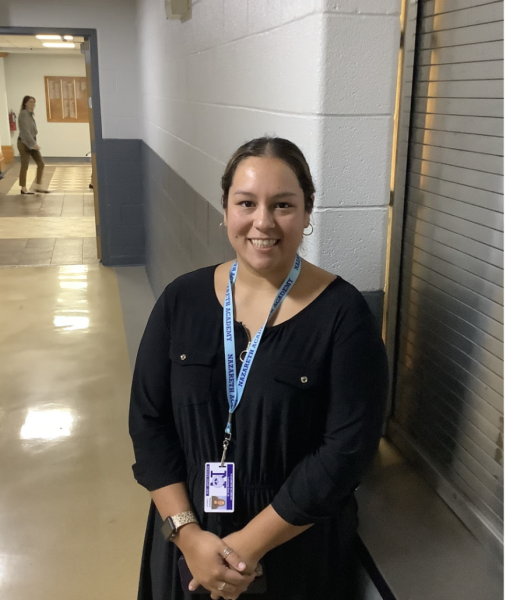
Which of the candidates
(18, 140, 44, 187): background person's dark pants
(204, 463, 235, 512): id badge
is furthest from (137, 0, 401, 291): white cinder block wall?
(18, 140, 44, 187): background person's dark pants

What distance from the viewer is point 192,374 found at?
1163mm

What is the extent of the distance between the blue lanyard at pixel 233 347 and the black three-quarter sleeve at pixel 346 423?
0.45ft

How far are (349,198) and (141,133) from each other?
14.3 feet

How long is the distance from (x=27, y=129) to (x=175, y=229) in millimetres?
7516

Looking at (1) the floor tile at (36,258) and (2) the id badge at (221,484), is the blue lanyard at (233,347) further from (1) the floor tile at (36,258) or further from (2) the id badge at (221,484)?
(1) the floor tile at (36,258)

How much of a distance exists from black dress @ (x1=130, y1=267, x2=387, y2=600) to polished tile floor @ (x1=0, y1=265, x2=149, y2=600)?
907 millimetres

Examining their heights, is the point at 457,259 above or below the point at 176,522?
above

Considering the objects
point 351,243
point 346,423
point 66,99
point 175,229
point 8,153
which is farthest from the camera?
point 66,99

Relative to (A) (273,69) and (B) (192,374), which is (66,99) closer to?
(A) (273,69)

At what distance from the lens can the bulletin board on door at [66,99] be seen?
14.0m

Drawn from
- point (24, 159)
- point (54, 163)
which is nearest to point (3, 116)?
point (54, 163)

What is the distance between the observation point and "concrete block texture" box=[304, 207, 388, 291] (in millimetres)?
1423

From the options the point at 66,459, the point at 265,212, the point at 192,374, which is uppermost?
the point at 265,212

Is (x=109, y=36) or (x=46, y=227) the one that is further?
(x=46, y=227)
